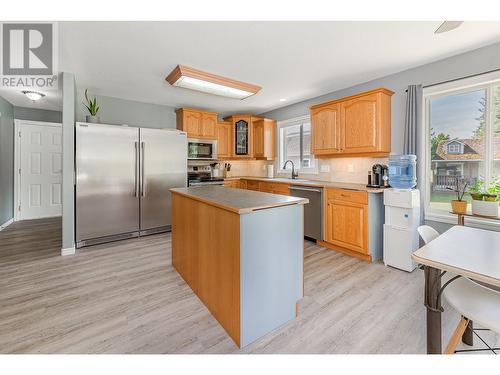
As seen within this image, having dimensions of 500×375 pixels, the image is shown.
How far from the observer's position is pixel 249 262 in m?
1.59

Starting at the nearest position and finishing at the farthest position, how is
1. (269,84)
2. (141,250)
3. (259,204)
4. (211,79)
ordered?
(259,204) → (211,79) → (141,250) → (269,84)

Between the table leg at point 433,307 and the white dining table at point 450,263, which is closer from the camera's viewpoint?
the white dining table at point 450,263

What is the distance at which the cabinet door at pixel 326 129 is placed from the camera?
363cm

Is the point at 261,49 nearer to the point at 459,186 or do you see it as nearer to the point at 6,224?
the point at 459,186

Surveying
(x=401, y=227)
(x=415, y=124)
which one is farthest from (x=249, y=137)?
(x=401, y=227)

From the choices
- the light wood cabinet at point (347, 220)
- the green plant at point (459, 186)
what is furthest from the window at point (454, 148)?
the light wood cabinet at point (347, 220)

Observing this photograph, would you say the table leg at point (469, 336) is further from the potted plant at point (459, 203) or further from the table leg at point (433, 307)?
the potted plant at point (459, 203)

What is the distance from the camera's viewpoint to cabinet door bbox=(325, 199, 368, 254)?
9.97ft

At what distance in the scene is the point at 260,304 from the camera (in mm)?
1665

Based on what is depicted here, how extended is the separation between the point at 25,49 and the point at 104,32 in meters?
1.06

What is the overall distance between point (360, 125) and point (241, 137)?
2.77m

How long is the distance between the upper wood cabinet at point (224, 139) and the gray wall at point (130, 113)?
994 mm
